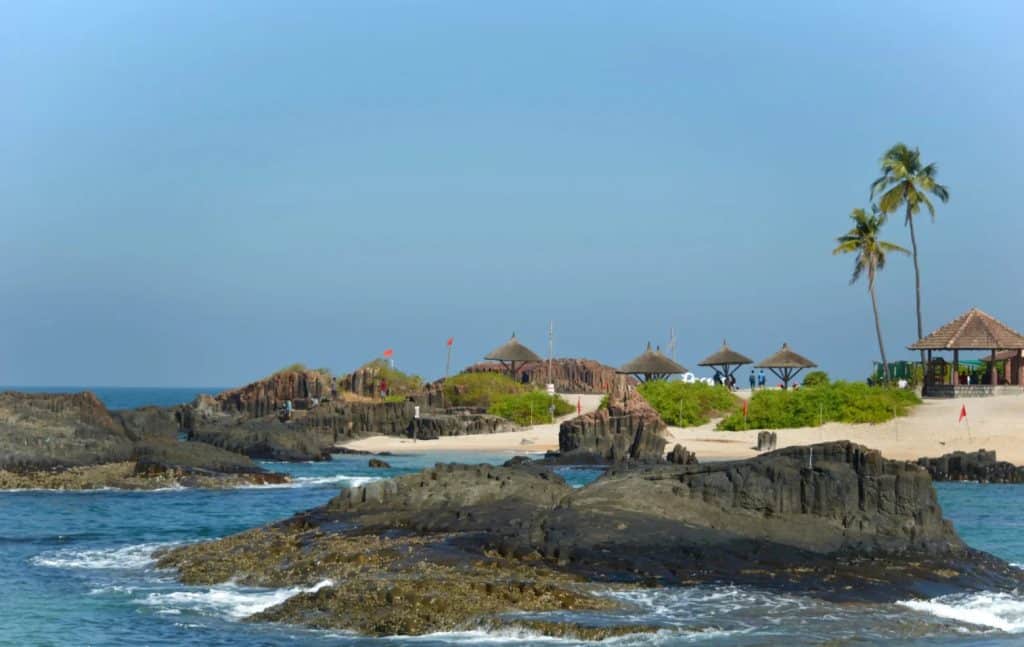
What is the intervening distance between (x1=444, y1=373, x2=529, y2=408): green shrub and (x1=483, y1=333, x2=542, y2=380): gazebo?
753cm

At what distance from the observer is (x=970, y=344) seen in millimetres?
66000

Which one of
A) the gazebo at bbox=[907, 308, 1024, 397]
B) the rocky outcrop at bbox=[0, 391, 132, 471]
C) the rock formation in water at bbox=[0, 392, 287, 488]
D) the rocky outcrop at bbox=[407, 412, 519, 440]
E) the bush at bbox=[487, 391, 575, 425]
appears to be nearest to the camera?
the rock formation in water at bbox=[0, 392, 287, 488]

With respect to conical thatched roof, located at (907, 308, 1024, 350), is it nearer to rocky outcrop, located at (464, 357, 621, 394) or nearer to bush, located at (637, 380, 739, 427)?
bush, located at (637, 380, 739, 427)

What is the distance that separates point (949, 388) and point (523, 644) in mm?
52977

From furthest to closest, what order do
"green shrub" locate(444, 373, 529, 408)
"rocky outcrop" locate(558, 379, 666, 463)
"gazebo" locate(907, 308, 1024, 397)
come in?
"green shrub" locate(444, 373, 529, 408) → "gazebo" locate(907, 308, 1024, 397) → "rocky outcrop" locate(558, 379, 666, 463)

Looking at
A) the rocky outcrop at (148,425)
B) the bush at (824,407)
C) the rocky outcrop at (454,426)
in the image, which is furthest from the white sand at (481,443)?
the rocky outcrop at (148,425)

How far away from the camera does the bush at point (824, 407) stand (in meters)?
59.6

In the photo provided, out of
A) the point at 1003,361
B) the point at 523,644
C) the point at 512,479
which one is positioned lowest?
the point at 523,644

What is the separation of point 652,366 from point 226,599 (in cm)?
6616

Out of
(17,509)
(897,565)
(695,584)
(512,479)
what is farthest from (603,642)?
(17,509)

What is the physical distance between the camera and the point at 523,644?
56.7ft

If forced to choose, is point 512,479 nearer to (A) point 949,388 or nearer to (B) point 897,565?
(B) point 897,565

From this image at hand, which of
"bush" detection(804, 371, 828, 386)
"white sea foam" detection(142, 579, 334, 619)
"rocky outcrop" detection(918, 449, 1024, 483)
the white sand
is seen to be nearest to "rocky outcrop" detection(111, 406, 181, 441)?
the white sand

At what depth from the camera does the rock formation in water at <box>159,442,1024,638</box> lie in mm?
19625
